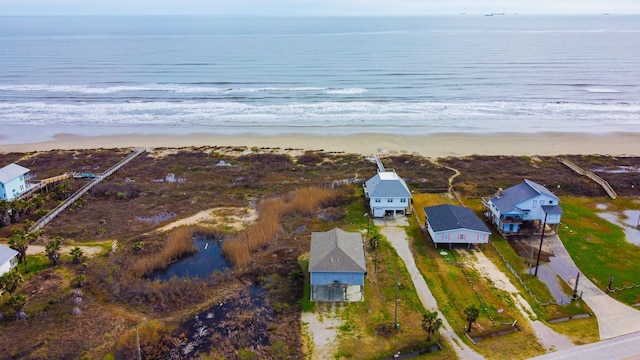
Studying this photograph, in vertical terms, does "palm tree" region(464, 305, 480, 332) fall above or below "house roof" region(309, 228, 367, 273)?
below

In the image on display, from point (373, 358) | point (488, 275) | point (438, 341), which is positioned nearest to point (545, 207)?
point (488, 275)

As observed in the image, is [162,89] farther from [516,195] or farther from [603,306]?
[603,306]

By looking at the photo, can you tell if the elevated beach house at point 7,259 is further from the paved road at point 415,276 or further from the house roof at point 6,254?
the paved road at point 415,276

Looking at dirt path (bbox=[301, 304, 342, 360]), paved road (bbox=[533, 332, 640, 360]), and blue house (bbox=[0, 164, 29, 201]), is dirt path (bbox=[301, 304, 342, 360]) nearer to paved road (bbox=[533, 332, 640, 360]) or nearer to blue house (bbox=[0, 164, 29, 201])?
paved road (bbox=[533, 332, 640, 360])

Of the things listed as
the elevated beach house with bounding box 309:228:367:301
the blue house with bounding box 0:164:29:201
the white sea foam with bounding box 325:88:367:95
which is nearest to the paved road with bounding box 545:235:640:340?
the elevated beach house with bounding box 309:228:367:301

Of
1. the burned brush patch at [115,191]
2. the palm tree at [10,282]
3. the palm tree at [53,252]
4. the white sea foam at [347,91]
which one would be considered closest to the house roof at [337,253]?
the palm tree at [10,282]
